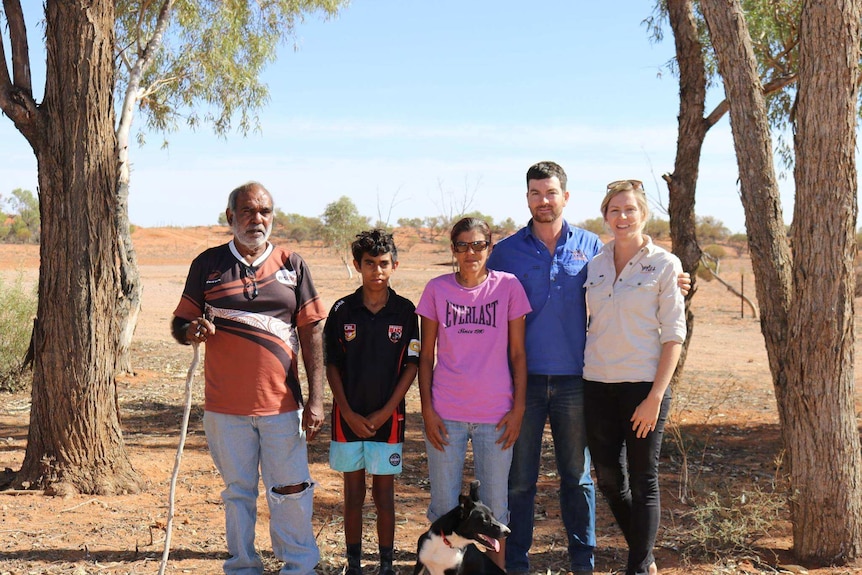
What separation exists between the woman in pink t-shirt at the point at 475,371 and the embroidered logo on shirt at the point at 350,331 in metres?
0.36

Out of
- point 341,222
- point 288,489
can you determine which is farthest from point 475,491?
point 341,222

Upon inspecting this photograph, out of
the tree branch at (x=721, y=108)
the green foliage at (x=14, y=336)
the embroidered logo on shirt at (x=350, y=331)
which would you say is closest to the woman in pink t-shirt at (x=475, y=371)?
the embroidered logo on shirt at (x=350, y=331)

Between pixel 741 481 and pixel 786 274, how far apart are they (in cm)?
244

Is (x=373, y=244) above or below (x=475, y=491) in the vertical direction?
above

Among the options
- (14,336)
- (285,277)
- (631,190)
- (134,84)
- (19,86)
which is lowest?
(14,336)

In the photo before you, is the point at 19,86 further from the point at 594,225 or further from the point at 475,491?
the point at 594,225

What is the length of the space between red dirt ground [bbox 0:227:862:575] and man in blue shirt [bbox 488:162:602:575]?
2.09 feet

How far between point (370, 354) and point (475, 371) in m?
0.55

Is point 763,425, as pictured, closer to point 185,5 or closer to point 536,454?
point 536,454

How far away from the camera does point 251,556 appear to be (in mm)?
4090

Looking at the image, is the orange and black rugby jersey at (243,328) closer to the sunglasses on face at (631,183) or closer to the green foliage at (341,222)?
the sunglasses on face at (631,183)

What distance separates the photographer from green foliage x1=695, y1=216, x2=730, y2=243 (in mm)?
47531

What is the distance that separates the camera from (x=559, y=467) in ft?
14.3

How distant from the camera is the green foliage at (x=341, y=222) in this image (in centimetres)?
3844
